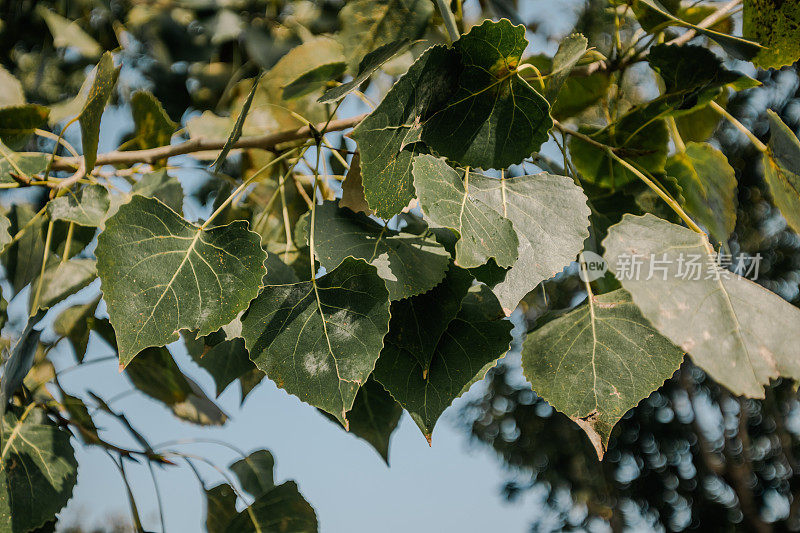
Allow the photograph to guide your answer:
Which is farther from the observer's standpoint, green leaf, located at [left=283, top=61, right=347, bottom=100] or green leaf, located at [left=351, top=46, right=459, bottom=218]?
green leaf, located at [left=283, top=61, right=347, bottom=100]

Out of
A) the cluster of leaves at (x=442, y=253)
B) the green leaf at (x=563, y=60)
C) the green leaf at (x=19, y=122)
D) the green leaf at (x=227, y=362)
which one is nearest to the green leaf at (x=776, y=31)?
the cluster of leaves at (x=442, y=253)

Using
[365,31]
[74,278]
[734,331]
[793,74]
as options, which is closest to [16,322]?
[74,278]

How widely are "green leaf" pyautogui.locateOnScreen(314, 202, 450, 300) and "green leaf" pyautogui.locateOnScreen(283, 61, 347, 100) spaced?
0.16 m

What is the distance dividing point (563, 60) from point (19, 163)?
34 centimetres

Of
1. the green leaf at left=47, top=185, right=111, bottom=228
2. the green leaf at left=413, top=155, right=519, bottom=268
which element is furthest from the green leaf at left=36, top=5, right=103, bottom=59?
the green leaf at left=413, top=155, right=519, bottom=268

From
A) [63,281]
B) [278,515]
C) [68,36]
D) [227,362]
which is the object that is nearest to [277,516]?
[278,515]

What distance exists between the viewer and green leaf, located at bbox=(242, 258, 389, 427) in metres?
0.27

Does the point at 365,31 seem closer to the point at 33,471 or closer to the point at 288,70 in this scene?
the point at 288,70

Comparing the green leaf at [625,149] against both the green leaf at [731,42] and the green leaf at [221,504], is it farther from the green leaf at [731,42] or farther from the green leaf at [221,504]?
the green leaf at [221,504]

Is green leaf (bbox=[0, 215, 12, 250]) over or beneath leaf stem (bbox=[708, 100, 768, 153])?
over

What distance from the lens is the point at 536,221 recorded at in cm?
29

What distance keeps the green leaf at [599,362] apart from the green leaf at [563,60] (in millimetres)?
107

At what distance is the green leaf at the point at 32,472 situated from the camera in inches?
14.6

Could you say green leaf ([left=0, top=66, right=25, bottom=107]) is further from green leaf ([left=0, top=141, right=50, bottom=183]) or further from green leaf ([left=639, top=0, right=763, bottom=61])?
green leaf ([left=639, top=0, right=763, bottom=61])
